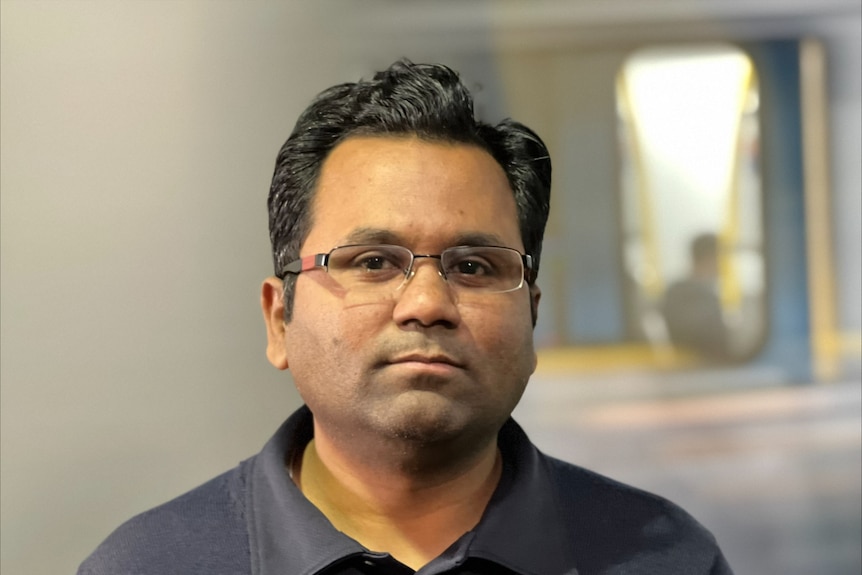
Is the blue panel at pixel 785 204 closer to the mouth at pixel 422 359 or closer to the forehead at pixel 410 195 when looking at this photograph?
the forehead at pixel 410 195

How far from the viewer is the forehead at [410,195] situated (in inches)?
50.3

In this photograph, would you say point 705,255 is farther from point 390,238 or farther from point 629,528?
point 390,238

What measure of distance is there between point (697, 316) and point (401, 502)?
88 cm

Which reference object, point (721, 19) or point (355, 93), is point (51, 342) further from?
point (721, 19)

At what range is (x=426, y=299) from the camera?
122cm

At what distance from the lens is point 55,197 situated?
1703mm

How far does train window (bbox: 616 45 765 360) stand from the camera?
6.31ft

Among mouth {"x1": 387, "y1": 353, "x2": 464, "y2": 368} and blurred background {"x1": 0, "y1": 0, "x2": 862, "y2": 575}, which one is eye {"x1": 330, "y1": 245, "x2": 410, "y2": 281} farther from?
blurred background {"x1": 0, "y1": 0, "x2": 862, "y2": 575}

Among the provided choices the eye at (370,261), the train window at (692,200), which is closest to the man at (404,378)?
the eye at (370,261)

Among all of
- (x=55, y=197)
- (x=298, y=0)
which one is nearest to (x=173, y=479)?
(x=55, y=197)

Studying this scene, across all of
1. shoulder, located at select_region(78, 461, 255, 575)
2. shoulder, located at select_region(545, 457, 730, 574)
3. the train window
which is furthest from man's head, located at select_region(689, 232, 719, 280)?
shoulder, located at select_region(78, 461, 255, 575)

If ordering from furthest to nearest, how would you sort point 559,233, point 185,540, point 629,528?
point 559,233, point 629,528, point 185,540

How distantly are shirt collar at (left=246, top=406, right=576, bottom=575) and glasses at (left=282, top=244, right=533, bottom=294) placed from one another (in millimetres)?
289

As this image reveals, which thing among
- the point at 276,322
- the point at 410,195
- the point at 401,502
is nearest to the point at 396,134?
the point at 410,195
